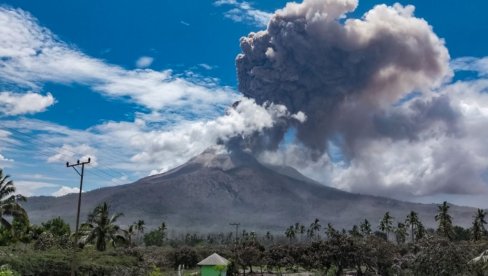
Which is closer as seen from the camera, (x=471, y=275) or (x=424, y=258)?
(x=471, y=275)

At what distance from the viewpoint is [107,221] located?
6788 centimetres

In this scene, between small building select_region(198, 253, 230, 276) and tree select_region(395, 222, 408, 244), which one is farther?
tree select_region(395, 222, 408, 244)

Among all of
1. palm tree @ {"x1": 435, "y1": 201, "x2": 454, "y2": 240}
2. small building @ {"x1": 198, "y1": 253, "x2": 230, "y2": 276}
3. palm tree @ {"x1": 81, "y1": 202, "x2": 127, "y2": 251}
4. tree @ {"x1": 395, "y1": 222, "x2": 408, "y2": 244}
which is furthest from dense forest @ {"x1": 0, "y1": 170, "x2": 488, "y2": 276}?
tree @ {"x1": 395, "y1": 222, "x2": 408, "y2": 244}

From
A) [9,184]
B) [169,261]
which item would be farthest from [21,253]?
[169,261]

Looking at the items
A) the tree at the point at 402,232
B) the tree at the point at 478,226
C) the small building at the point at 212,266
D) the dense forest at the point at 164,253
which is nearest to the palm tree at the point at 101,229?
the dense forest at the point at 164,253

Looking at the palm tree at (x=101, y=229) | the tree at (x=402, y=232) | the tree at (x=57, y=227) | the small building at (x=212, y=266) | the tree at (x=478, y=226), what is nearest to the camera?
the palm tree at (x=101, y=229)

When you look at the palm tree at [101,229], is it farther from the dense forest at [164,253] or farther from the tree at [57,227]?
the tree at [57,227]

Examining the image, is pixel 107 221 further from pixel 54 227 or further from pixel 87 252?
pixel 54 227

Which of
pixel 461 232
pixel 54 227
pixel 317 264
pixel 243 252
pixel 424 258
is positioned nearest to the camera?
pixel 424 258

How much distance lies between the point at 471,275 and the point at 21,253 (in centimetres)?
4203

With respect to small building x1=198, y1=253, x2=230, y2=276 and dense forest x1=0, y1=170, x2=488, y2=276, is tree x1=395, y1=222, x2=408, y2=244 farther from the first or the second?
small building x1=198, y1=253, x2=230, y2=276

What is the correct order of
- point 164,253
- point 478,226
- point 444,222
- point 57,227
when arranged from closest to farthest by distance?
point 57,227 < point 164,253 < point 478,226 < point 444,222

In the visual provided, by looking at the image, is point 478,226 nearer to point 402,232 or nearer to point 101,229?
point 402,232

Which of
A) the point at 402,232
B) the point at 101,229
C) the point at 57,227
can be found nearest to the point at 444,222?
the point at 402,232
